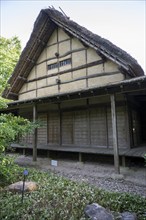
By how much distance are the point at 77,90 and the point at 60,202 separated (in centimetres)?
418

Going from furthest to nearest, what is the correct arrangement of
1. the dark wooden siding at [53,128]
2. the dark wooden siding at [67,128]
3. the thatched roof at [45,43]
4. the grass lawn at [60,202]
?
1. the dark wooden siding at [53,128]
2. the dark wooden siding at [67,128]
3. the thatched roof at [45,43]
4. the grass lawn at [60,202]

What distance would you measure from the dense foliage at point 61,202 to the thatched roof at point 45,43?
4931mm

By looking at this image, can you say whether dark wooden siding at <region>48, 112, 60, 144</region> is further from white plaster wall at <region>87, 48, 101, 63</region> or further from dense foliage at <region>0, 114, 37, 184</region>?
dense foliage at <region>0, 114, 37, 184</region>

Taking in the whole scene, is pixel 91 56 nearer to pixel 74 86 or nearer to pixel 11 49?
pixel 74 86

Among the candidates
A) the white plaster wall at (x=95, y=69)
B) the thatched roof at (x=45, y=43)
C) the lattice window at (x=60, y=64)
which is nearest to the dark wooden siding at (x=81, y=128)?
the white plaster wall at (x=95, y=69)

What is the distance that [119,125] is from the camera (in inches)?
321

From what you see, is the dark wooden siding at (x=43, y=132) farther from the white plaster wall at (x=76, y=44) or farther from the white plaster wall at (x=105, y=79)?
the white plaster wall at (x=76, y=44)

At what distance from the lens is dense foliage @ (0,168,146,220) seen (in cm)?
346

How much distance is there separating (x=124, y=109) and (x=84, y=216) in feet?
17.9

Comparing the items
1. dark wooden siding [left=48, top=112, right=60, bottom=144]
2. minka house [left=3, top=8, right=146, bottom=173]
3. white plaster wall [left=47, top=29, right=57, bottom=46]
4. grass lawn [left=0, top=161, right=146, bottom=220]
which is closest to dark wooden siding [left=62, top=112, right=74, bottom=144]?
minka house [left=3, top=8, right=146, bottom=173]

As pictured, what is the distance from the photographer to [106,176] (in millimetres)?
6418

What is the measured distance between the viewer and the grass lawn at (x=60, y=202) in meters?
3.45

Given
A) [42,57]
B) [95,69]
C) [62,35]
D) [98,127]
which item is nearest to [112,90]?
[95,69]

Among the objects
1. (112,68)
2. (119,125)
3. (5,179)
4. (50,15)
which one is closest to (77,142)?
(119,125)
